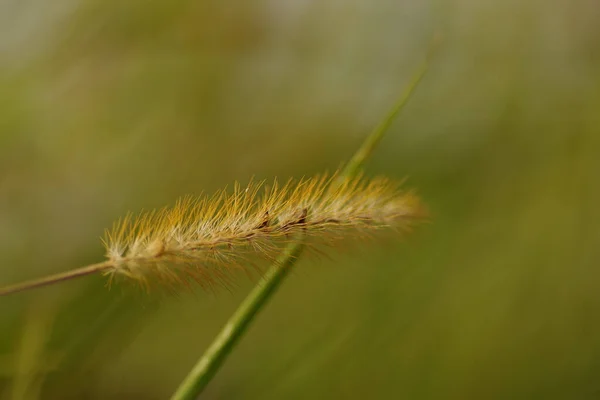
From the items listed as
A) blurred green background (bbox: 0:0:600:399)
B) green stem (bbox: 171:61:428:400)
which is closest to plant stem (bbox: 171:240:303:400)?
A: green stem (bbox: 171:61:428:400)

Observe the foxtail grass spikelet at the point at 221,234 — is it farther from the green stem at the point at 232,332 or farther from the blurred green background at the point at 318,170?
the blurred green background at the point at 318,170

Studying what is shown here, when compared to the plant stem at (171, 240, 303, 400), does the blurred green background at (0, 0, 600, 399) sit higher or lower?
higher

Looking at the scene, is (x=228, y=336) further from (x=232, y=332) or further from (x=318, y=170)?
(x=318, y=170)

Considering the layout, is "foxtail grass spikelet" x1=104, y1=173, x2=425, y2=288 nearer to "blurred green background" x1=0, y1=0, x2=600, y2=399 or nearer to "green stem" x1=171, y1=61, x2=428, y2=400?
"green stem" x1=171, y1=61, x2=428, y2=400

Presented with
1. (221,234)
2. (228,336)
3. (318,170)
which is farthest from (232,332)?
(318,170)

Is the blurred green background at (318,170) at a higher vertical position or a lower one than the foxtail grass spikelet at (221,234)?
higher

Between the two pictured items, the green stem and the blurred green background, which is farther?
the blurred green background

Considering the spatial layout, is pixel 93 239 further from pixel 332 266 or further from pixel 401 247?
pixel 401 247

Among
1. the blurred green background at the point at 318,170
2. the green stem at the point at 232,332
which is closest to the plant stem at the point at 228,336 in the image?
the green stem at the point at 232,332
